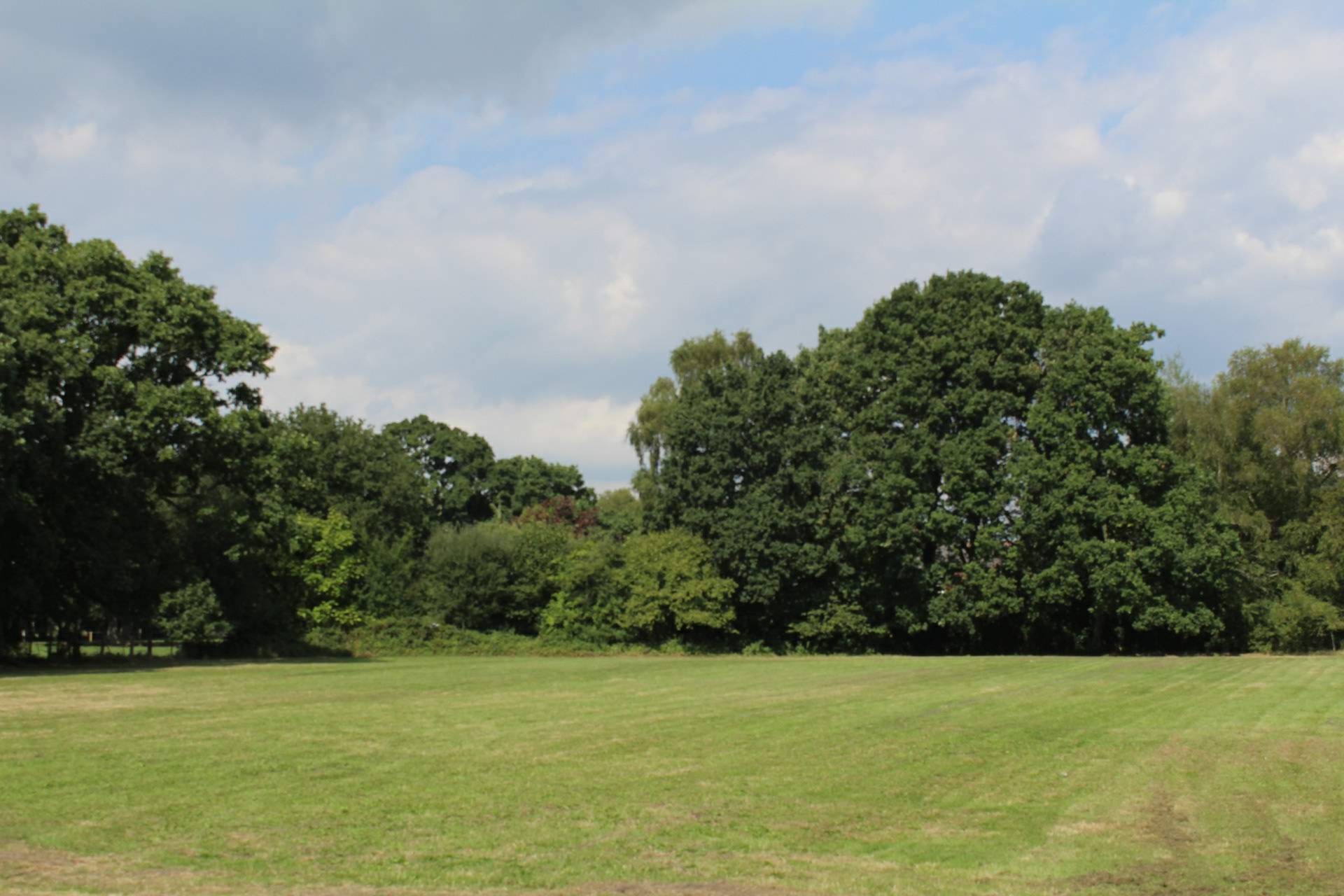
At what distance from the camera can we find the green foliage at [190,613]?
149 ft

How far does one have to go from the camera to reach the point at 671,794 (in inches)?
468

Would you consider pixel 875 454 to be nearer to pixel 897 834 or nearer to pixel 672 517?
pixel 672 517

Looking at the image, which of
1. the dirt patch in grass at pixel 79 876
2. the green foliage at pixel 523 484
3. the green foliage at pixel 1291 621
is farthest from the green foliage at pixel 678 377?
the dirt patch in grass at pixel 79 876

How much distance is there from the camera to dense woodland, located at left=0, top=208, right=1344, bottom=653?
4066 cm

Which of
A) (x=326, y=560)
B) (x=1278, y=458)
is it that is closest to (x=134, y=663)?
(x=326, y=560)

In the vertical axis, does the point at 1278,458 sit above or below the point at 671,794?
above

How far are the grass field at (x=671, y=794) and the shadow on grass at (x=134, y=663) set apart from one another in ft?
40.7

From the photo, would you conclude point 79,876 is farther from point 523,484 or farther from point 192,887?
point 523,484

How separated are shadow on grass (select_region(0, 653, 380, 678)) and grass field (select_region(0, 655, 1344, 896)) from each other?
40.7 ft

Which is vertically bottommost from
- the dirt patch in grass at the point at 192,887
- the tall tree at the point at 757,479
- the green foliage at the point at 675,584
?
the dirt patch in grass at the point at 192,887

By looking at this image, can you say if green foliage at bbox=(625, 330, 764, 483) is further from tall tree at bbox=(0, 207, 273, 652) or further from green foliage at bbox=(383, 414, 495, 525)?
green foliage at bbox=(383, 414, 495, 525)

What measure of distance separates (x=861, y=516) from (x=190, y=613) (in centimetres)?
3036

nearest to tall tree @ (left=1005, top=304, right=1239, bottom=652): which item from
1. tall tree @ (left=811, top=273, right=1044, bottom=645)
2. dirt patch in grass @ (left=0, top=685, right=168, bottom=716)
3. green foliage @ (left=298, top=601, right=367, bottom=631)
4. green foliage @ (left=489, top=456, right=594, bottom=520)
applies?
tall tree @ (left=811, top=273, right=1044, bottom=645)

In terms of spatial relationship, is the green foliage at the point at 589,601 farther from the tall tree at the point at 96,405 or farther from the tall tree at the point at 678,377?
the tall tree at the point at 96,405
